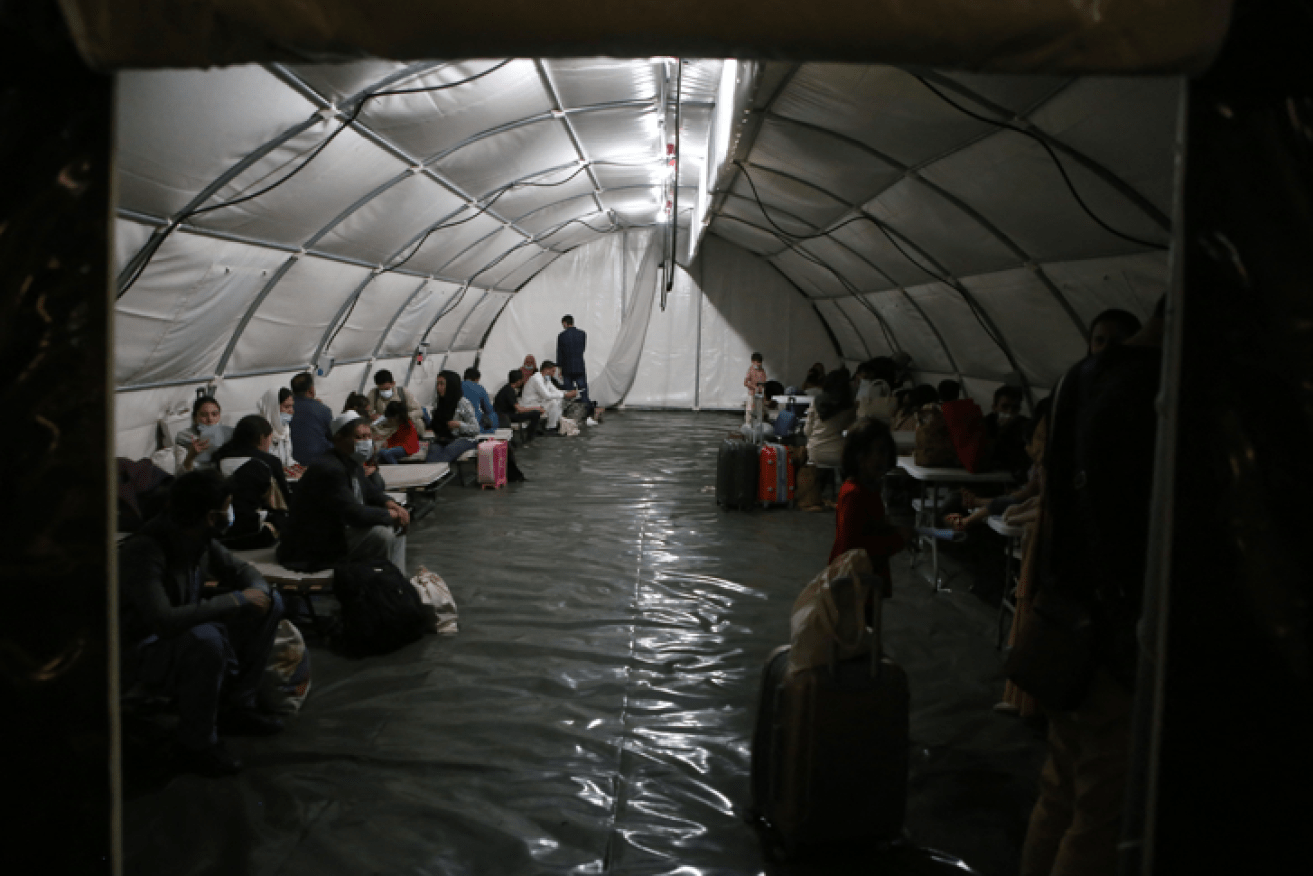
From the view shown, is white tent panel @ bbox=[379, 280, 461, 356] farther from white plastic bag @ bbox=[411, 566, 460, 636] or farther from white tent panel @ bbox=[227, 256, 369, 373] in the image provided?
white plastic bag @ bbox=[411, 566, 460, 636]

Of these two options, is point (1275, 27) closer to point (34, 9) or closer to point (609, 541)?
point (34, 9)

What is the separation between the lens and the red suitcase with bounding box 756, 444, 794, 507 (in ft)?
26.8

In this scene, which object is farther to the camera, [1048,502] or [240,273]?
[240,273]

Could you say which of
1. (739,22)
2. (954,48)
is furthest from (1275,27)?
(739,22)

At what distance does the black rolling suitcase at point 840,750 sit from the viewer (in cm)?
263

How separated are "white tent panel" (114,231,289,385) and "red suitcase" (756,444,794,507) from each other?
4.85 meters

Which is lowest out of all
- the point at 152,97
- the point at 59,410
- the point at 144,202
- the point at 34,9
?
the point at 59,410

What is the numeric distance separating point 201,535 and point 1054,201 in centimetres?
516

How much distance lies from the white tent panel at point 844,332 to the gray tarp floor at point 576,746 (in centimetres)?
924

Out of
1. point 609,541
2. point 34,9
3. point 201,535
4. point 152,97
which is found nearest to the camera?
point 34,9

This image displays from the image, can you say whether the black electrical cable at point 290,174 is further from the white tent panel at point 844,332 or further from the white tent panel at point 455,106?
the white tent panel at point 844,332

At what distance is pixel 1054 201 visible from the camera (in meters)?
5.30

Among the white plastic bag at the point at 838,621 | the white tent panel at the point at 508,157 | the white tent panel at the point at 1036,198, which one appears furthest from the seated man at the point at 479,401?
the white plastic bag at the point at 838,621

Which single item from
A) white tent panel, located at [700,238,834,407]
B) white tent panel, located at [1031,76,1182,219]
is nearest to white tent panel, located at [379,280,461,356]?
white tent panel, located at [700,238,834,407]
